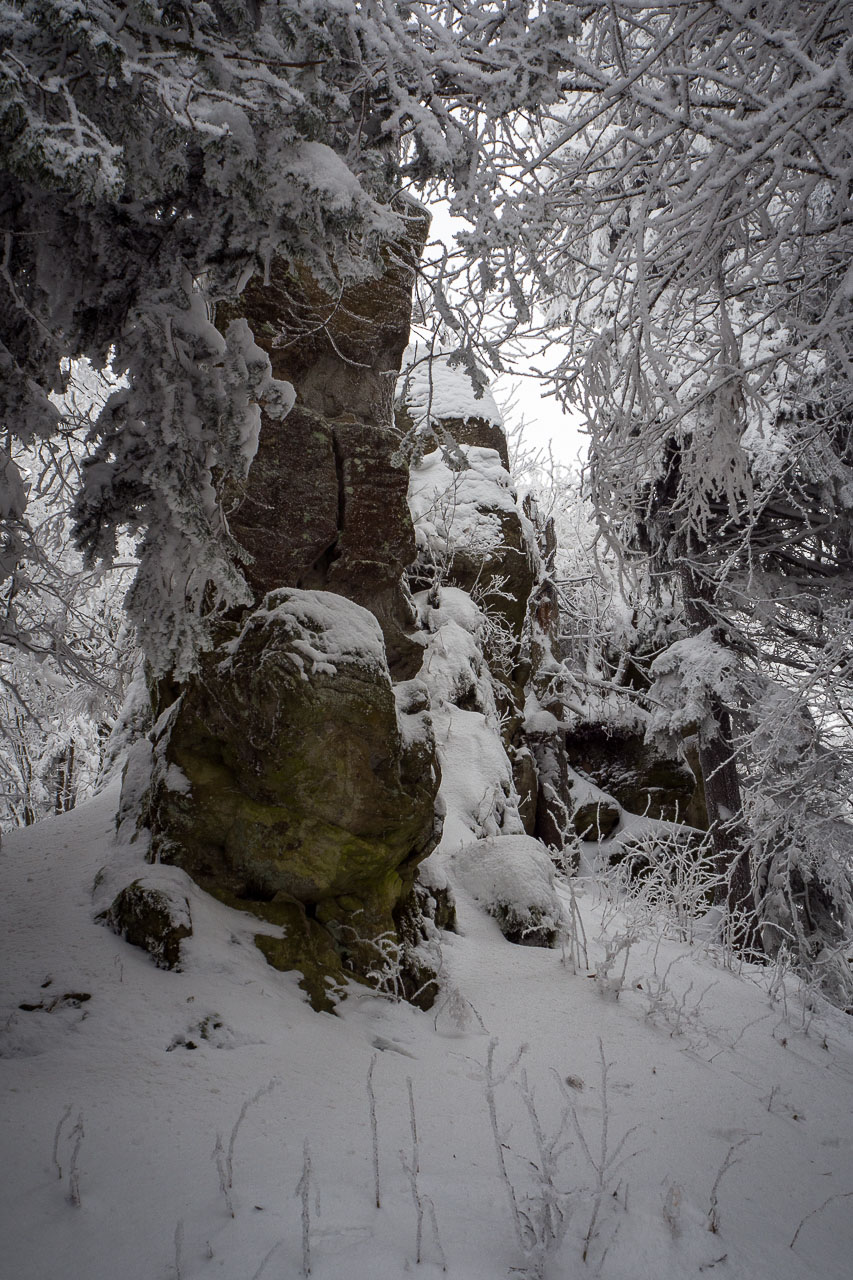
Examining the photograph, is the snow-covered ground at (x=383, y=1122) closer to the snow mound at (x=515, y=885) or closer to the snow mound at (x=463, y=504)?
the snow mound at (x=515, y=885)

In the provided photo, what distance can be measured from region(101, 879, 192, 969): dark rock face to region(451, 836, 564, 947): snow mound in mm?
2274

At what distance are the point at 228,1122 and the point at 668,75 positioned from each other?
145 inches

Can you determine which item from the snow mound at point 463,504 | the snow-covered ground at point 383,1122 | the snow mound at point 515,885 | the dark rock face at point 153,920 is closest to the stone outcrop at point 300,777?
the snow-covered ground at point 383,1122

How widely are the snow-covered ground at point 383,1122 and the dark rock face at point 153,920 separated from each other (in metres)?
0.06

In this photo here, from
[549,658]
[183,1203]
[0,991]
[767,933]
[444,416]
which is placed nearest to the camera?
[183,1203]

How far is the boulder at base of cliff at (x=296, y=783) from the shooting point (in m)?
3.65

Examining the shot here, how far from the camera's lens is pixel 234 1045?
2885 mm

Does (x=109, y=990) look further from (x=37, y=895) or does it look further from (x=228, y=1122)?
(x=37, y=895)

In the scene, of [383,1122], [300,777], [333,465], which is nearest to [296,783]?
[300,777]

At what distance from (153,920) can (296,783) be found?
2.94 feet

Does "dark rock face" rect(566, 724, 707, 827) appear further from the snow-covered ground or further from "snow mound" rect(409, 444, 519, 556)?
the snow-covered ground

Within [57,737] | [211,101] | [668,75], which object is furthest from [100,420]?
[57,737]

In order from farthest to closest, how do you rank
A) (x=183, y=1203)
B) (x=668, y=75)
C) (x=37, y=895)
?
1. (x=37, y=895)
2. (x=668, y=75)
3. (x=183, y=1203)

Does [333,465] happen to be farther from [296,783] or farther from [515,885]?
[515,885]
